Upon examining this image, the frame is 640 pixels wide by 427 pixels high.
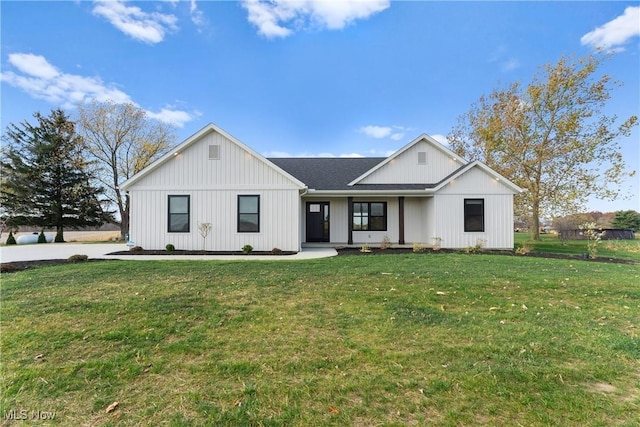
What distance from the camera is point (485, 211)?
12.6 meters

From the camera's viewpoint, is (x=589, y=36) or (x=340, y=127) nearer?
(x=589, y=36)

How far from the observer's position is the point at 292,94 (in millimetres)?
20031

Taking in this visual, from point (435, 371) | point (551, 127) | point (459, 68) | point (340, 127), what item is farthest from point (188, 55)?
point (551, 127)

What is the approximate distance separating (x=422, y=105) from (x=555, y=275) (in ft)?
50.6

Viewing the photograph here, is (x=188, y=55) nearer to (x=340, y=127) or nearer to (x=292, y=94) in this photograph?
(x=292, y=94)

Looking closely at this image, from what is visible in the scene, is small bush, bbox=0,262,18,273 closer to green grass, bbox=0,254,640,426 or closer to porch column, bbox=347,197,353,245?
green grass, bbox=0,254,640,426

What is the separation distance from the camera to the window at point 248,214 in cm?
1177

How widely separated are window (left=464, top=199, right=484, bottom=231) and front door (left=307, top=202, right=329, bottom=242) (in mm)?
6293

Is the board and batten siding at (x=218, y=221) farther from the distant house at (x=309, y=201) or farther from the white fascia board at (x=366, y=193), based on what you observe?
the white fascia board at (x=366, y=193)

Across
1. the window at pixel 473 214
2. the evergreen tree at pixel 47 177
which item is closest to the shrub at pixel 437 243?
the window at pixel 473 214

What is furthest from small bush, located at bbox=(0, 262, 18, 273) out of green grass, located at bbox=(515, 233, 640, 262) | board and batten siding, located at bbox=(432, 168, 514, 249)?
green grass, located at bbox=(515, 233, 640, 262)

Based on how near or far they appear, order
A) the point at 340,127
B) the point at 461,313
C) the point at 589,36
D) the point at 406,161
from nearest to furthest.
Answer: the point at 461,313 → the point at 406,161 → the point at 589,36 → the point at 340,127

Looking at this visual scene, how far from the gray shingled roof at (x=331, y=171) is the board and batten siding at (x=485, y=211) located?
1.23 m

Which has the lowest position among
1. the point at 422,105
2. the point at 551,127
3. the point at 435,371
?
the point at 435,371
